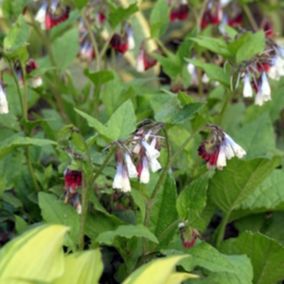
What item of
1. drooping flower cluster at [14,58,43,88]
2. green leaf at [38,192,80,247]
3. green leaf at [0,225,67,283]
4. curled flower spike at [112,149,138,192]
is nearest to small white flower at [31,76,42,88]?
drooping flower cluster at [14,58,43,88]

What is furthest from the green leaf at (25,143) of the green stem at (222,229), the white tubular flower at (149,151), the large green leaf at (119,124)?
the green stem at (222,229)

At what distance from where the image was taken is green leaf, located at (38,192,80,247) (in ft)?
8.59

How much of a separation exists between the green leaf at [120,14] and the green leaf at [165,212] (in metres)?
0.69

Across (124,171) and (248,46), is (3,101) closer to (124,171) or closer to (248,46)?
(124,171)

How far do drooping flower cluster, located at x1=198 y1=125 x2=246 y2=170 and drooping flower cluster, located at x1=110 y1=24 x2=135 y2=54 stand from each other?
0.85 meters

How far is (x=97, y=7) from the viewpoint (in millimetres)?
3543

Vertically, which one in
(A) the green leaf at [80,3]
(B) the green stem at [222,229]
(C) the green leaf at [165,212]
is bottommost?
(B) the green stem at [222,229]

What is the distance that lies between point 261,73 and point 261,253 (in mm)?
550

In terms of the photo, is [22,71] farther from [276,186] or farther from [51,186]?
[276,186]

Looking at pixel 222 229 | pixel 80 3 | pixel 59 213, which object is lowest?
pixel 222 229

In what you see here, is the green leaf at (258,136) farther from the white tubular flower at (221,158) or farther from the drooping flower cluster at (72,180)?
the drooping flower cluster at (72,180)

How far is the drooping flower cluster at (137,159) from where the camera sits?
2.37 m

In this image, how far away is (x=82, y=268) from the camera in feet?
6.94

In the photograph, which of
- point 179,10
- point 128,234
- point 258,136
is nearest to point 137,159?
point 128,234
